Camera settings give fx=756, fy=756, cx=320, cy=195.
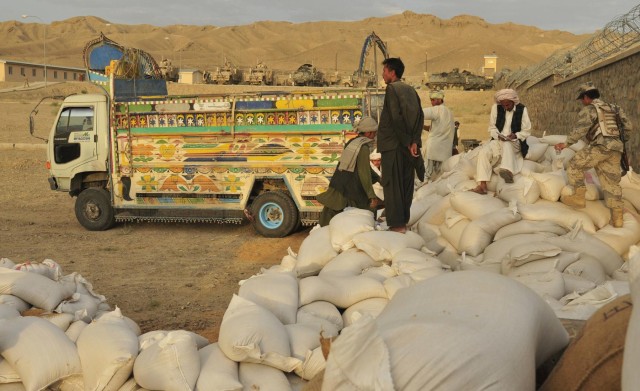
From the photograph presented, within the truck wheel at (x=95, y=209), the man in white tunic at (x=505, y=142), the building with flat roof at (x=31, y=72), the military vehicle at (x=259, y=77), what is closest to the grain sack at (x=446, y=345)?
the man in white tunic at (x=505, y=142)

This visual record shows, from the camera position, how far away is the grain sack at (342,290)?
3.97 m

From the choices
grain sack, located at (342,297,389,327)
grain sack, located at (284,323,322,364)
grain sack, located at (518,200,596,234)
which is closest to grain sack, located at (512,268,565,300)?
grain sack, located at (342,297,389,327)

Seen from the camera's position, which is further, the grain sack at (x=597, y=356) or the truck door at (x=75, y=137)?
the truck door at (x=75, y=137)

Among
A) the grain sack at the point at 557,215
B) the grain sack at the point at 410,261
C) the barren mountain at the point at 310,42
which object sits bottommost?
the grain sack at the point at 410,261

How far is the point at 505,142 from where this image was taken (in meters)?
6.73

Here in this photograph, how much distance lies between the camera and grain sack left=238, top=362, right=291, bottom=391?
3.04 metres

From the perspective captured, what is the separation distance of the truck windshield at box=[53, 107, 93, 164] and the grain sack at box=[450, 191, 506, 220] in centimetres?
560

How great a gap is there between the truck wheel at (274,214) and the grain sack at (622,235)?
4.17 m

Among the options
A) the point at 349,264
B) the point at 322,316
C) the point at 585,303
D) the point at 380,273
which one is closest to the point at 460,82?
the point at 349,264

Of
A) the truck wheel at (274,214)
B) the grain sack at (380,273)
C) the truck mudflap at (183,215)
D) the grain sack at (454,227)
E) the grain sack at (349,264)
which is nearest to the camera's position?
the grain sack at (380,273)

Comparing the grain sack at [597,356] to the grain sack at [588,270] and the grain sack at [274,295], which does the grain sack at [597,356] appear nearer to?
the grain sack at [274,295]

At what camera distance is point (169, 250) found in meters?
8.80

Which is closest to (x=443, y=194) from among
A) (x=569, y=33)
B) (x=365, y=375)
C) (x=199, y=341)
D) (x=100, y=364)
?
(x=199, y=341)

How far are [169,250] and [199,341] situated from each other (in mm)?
5452
